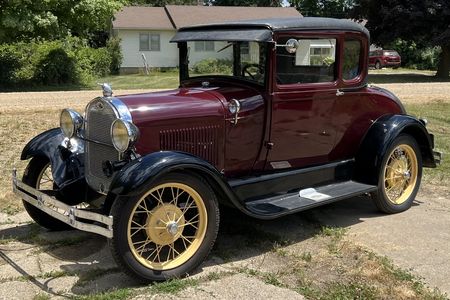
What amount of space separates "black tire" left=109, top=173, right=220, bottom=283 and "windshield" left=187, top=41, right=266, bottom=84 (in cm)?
128

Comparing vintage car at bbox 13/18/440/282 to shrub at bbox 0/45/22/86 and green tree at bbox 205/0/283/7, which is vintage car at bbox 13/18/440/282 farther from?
green tree at bbox 205/0/283/7

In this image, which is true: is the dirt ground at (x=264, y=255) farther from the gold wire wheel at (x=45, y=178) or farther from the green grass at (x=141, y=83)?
the green grass at (x=141, y=83)

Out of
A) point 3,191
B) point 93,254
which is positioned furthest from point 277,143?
point 3,191

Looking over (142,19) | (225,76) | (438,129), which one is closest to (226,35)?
(225,76)

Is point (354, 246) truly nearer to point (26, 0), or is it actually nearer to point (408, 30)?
point (26, 0)

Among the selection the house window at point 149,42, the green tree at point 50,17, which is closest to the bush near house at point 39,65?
the green tree at point 50,17

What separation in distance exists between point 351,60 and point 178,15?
3073 cm

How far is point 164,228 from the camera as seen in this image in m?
3.89

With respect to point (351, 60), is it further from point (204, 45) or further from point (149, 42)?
point (149, 42)

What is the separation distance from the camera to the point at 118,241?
3.62 metres

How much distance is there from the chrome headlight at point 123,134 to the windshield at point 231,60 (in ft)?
3.81

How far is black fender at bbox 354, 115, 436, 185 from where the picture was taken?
206 inches

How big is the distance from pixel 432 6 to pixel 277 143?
22.1 m

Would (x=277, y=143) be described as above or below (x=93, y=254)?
above
